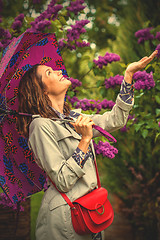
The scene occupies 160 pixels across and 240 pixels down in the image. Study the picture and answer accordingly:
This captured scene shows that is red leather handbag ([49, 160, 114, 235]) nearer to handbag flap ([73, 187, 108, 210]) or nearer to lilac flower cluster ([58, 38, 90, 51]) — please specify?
handbag flap ([73, 187, 108, 210])

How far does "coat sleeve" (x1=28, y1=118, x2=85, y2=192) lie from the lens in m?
1.51

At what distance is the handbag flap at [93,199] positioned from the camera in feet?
5.05

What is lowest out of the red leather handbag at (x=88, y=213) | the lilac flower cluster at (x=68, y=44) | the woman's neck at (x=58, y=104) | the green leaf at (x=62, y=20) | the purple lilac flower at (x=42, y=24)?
the red leather handbag at (x=88, y=213)

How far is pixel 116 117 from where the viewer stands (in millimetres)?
1874

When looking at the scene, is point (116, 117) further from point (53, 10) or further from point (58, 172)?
point (53, 10)

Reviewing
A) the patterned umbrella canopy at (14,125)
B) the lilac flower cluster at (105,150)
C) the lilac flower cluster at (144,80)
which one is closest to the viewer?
the patterned umbrella canopy at (14,125)

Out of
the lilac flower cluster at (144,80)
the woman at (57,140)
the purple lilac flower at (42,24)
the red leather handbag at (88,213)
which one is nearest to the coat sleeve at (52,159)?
the woman at (57,140)

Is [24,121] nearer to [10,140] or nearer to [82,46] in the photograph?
[10,140]

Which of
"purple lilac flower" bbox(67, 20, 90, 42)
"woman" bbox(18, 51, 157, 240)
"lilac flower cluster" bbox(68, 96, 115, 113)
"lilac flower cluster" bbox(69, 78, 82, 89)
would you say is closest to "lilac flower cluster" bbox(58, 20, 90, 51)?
"purple lilac flower" bbox(67, 20, 90, 42)

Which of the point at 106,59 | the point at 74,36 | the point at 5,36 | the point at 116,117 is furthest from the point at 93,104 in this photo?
the point at 5,36

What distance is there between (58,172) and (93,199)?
26 centimetres

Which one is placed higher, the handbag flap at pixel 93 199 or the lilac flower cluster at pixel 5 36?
the lilac flower cluster at pixel 5 36

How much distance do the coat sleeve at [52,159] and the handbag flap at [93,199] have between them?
11 cm

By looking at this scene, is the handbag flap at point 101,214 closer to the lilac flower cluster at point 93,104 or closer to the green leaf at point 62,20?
the lilac flower cluster at point 93,104
